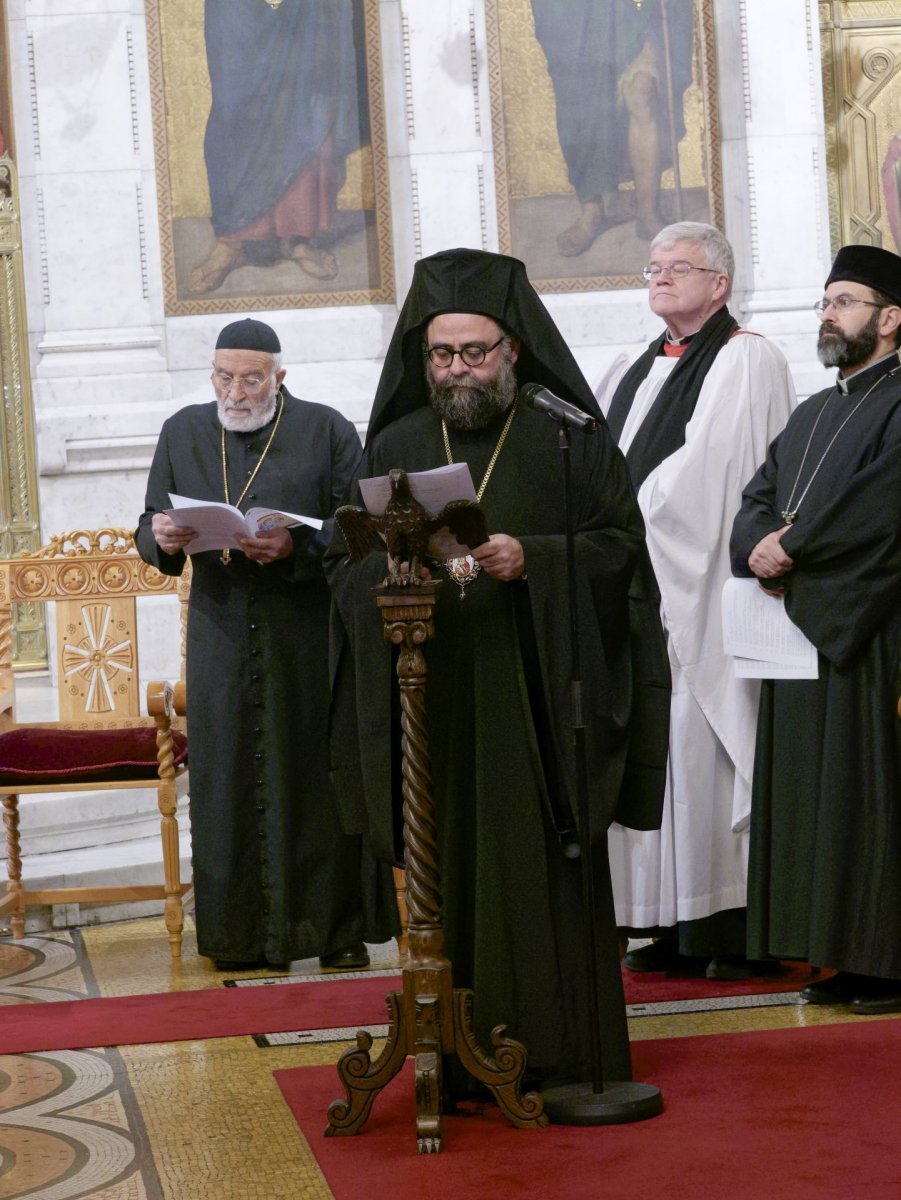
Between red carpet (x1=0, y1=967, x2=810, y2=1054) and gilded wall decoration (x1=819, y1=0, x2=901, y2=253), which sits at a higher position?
gilded wall decoration (x1=819, y1=0, x2=901, y2=253)

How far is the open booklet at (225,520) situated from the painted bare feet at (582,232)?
455cm

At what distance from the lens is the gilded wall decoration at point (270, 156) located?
29.7 feet

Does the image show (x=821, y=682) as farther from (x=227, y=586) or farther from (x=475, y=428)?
(x=227, y=586)

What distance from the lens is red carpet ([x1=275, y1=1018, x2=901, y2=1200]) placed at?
Result: 3.24m

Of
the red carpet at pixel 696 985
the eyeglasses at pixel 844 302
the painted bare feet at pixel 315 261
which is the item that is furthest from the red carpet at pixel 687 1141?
the painted bare feet at pixel 315 261

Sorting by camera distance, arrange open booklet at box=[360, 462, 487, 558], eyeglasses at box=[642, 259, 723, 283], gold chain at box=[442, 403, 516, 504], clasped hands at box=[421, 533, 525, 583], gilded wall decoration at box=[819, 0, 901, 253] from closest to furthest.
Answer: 1. open booklet at box=[360, 462, 487, 558]
2. clasped hands at box=[421, 533, 525, 583]
3. gold chain at box=[442, 403, 516, 504]
4. eyeglasses at box=[642, 259, 723, 283]
5. gilded wall decoration at box=[819, 0, 901, 253]

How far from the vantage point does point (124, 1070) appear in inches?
169

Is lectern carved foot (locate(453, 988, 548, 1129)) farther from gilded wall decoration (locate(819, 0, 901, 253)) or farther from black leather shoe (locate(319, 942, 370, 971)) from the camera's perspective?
gilded wall decoration (locate(819, 0, 901, 253))

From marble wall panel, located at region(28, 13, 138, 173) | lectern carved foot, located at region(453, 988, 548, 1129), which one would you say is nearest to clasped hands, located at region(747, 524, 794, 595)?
lectern carved foot, located at region(453, 988, 548, 1129)

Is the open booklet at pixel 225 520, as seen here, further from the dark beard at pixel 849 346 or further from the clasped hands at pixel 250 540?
the dark beard at pixel 849 346

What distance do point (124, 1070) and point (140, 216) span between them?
5.70m

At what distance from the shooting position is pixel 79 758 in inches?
233

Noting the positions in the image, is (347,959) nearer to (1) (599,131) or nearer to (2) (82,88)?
(2) (82,88)

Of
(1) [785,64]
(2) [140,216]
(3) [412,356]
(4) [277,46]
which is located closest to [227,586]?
(3) [412,356]
